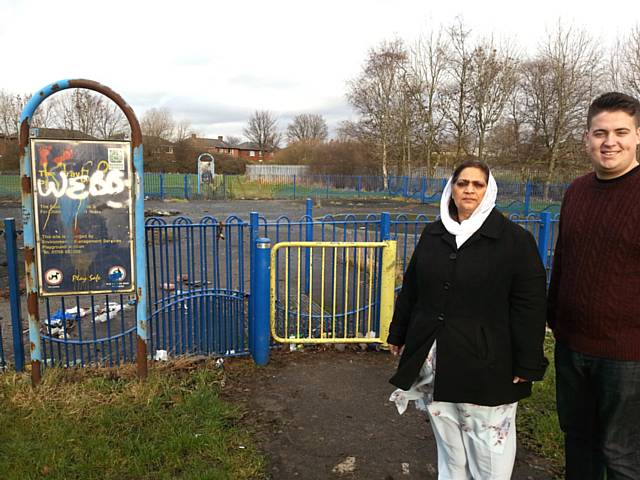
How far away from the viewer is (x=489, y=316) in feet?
7.23

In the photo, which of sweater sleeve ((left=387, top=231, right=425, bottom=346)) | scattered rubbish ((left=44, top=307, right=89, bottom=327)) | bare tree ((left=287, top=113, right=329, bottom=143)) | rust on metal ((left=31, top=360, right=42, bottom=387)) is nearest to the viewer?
sweater sleeve ((left=387, top=231, right=425, bottom=346))

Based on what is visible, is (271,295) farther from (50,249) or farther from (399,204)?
(399,204)

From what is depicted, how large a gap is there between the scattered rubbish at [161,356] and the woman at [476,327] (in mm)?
2735

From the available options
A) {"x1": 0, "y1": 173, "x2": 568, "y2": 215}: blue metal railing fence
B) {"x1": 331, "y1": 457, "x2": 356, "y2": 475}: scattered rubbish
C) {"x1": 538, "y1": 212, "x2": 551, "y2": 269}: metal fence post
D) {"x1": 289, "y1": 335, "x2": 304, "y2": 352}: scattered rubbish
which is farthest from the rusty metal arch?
{"x1": 0, "y1": 173, "x2": 568, "y2": 215}: blue metal railing fence

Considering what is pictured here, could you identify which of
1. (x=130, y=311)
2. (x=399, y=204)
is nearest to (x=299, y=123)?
(x=399, y=204)

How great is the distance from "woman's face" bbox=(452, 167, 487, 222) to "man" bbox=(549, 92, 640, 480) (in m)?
0.48

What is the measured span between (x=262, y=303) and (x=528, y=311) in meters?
2.64

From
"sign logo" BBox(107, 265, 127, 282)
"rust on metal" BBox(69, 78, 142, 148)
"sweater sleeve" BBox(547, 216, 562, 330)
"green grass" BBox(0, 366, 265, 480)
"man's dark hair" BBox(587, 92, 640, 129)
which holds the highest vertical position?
"rust on metal" BBox(69, 78, 142, 148)

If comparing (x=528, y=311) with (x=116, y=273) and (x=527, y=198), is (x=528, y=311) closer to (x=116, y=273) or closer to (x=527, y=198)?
(x=116, y=273)

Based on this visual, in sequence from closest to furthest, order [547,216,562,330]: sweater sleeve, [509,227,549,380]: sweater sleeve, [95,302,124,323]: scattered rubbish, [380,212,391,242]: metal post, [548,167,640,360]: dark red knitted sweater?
1. [548,167,640,360]: dark red knitted sweater
2. [509,227,549,380]: sweater sleeve
3. [547,216,562,330]: sweater sleeve
4. [380,212,391,242]: metal post
5. [95,302,124,323]: scattered rubbish

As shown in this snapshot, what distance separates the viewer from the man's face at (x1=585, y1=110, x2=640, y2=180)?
2059 millimetres

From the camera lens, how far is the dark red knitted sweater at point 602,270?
2059 mm

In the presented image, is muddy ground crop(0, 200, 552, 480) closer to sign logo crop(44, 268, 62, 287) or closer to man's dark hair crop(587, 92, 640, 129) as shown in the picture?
sign logo crop(44, 268, 62, 287)

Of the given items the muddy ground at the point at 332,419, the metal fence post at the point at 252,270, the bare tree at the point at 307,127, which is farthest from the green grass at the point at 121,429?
the bare tree at the point at 307,127
